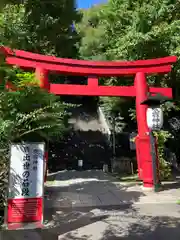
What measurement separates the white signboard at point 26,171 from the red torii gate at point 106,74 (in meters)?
4.68

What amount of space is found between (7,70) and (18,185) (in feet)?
6.20

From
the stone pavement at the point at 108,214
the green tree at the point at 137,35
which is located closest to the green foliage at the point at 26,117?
the stone pavement at the point at 108,214

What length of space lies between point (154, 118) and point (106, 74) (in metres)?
2.43

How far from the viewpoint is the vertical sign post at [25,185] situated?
14.9ft

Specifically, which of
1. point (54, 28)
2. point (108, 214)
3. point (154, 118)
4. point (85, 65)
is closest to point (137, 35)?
point (85, 65)

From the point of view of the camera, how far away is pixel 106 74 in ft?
33.2

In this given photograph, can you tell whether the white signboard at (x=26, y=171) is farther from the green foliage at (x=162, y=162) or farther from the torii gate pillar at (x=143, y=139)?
the green foliage at (x=162, y=162)

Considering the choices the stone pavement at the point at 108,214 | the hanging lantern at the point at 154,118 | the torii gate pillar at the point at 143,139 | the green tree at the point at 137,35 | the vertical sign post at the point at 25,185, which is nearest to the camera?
the vertical sign post at the point at 25,185

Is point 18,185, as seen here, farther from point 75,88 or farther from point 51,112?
point 75,88

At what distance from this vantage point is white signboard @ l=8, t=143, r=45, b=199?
4.58 metres

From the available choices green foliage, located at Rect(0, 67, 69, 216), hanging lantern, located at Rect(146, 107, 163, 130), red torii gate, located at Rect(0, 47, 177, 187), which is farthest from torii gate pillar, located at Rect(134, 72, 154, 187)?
green foliage, located at Rect(0, 67, 69, 216)

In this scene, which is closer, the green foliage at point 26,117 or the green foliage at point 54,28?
the green foliage at point 26,117

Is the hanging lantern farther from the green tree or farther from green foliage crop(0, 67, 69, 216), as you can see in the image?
the green tree

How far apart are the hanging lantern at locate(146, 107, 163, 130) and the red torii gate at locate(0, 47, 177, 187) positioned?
0.78 metres
